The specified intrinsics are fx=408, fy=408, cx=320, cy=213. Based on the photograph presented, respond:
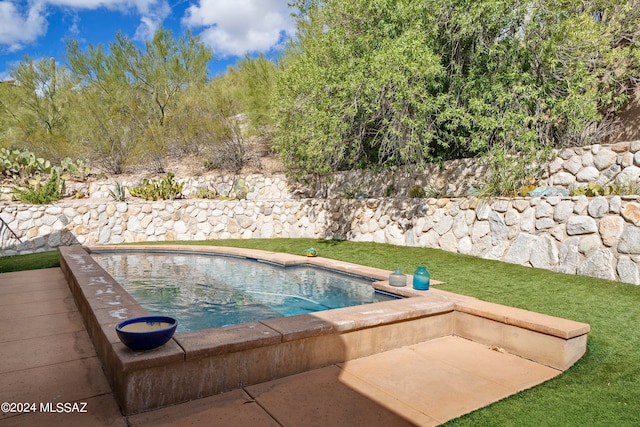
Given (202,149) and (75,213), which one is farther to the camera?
(202,149)

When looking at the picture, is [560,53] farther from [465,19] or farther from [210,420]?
[210,420]

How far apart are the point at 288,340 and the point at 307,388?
0.37m

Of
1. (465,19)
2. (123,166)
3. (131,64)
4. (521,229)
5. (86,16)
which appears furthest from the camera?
(86,16)

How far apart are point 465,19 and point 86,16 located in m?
22.4

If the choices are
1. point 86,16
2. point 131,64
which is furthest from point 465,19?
point 86,16

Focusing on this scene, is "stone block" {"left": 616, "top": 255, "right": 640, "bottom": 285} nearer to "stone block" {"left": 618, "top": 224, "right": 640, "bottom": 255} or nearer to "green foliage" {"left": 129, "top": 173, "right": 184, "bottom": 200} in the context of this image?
"stone block" {"left": 618, "top": 224, "right": 640, "bottom": 255}

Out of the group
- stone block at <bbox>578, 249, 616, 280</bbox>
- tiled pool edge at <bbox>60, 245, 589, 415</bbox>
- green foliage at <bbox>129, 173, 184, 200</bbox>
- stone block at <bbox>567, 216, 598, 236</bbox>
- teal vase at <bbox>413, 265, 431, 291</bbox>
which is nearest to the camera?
tiled pool edge at <bbox>60, 245, 589, 415</bbox>

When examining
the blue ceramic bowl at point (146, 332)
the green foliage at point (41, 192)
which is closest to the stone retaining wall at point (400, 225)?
the green foliage at point (41, 192)

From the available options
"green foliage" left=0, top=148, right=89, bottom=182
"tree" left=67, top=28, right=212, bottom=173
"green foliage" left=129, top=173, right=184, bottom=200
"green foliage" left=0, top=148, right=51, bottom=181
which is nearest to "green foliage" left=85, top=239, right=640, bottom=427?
"green foliage" left=129, top=173, right=184, bottom=200

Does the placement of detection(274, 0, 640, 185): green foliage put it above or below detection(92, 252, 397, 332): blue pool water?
above

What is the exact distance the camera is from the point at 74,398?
8.73 feet

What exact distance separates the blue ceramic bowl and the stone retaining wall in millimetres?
6282

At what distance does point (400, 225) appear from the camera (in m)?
9.88

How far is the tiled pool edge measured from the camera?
8.69 ft
